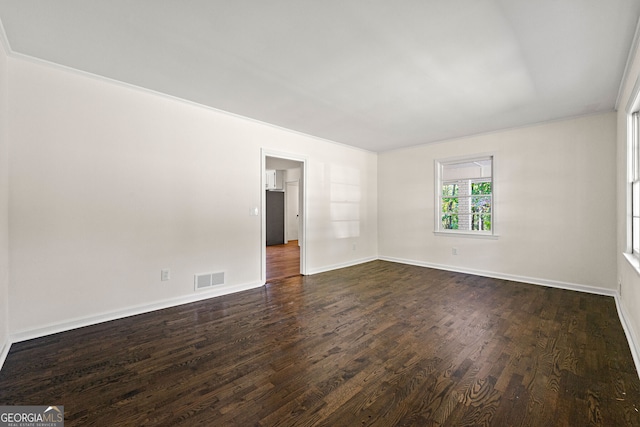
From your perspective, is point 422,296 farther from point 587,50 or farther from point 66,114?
point 66,114

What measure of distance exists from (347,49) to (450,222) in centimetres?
415

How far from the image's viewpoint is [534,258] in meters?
4.27

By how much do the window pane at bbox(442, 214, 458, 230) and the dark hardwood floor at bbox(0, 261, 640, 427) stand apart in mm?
2090

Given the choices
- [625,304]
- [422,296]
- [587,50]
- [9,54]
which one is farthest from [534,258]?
[9,54]

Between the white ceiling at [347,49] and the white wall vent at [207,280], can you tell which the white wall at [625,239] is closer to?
the white ceiling at [347,49]

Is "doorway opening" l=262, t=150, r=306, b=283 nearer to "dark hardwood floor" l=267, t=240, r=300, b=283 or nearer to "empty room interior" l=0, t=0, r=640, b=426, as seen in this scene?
"dark hardwood floor" l=267, t=240, r=300, b=283

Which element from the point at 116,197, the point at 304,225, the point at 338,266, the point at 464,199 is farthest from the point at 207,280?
the point at 464,199

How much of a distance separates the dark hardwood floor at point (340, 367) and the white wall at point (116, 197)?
0.39 metres

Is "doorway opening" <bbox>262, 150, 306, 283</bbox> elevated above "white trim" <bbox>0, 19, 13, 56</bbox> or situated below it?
below

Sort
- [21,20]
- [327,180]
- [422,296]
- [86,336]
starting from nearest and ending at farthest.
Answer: [21,20] < [86,336] < [422,296] < [327,180]

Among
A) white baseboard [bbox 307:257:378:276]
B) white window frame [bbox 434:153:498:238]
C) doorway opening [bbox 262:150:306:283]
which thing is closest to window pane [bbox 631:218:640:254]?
white window frame [bbox 434:153:498:238]

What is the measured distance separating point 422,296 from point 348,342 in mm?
1686

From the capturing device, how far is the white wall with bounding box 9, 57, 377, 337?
245 cm

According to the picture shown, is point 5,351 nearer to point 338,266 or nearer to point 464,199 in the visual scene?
point 338,266
